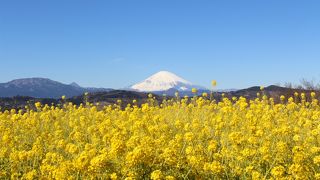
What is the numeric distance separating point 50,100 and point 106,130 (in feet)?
79.3

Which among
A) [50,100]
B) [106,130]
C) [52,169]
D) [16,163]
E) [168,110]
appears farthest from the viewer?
[50,100]

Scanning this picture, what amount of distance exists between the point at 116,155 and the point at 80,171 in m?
0.45

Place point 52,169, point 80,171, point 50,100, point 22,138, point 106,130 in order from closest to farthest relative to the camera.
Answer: point 80,171 → point 52,169 → point 106,130 → point 22,138 → point 50,100

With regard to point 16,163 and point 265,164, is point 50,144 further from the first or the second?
point 265,164

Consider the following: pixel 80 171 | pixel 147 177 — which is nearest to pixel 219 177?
pixel 147 177

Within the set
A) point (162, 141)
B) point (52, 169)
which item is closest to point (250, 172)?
point (162, 141)

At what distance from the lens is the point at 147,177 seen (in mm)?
5336

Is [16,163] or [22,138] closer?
[16,163]

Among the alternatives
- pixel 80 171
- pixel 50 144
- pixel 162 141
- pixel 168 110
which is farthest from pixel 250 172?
pixel 168 110

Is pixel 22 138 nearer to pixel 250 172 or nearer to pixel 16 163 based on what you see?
pixel 16 163

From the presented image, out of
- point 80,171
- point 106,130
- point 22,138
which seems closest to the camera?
point 80,171

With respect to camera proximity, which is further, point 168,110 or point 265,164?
point 168,110

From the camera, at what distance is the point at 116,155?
17.0 ft

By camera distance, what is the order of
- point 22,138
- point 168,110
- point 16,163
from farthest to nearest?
point 168,110 → point 22,138 → point 16,163
